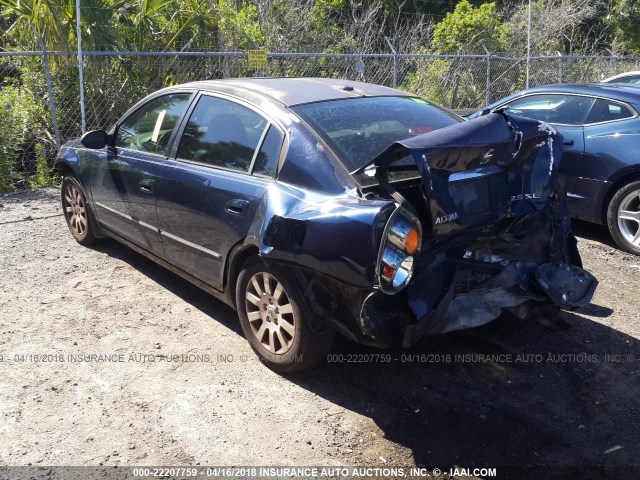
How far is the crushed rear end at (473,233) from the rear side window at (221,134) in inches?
38.7

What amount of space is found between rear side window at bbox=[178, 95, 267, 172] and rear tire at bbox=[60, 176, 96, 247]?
179cm

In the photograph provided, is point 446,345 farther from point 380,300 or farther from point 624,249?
point 624,249

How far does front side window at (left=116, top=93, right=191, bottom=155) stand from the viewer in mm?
5020

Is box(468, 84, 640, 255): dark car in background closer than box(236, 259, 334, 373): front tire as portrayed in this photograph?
No

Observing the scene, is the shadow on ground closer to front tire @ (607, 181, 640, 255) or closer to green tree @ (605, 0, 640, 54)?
front tire @ (607, 181, 640, 255)

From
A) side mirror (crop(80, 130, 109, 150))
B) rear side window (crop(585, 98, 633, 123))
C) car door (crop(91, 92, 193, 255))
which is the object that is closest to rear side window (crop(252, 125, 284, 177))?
car door (crop(91, 92, 193, 255))

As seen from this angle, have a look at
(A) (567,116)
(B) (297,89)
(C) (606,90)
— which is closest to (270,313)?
(B) (297,89)

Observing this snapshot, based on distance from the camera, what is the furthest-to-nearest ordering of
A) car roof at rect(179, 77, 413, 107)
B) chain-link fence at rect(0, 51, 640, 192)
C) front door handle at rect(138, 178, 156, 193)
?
chain-link fence at rect(0, 51, 640, 192) < front door handle at rect(138, 178, 156, 193) < car roof at rect(179, 77, 413, 107)

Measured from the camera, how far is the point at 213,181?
14.5 feet

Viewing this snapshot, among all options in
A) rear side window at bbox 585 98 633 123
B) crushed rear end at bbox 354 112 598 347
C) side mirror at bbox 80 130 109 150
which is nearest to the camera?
crushed rear end at bbox 354 112 598 347

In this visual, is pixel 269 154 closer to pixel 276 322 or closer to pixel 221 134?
pixel 221 134

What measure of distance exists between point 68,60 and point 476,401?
316 inches

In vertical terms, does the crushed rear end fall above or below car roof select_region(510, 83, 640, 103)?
below

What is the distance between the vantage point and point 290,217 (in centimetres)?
362
